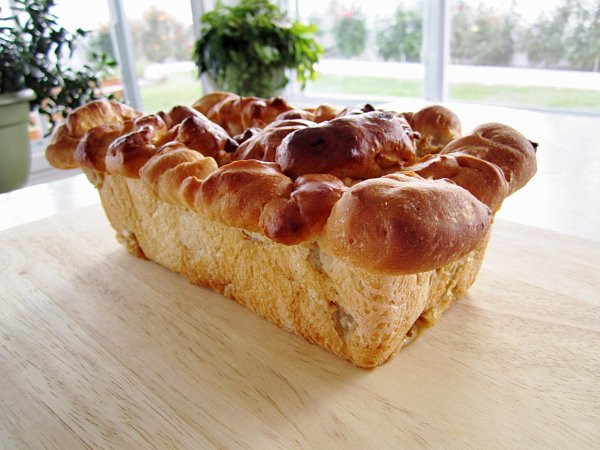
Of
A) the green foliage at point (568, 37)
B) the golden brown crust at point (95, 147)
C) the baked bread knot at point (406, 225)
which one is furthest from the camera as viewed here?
the green foliage at point (568, 37)

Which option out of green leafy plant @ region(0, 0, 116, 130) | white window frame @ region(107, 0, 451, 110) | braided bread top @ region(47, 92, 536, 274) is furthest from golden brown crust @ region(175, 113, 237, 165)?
white window frame @ region(107, 0, 451, 110)

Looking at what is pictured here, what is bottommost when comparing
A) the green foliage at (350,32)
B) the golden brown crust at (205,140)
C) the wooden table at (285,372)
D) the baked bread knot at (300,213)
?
the wooden table at (285,372)

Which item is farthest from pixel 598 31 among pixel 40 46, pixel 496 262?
pixel 40 46

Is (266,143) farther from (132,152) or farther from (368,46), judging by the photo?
(368,46)

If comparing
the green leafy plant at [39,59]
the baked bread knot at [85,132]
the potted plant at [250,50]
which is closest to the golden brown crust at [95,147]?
the baked bread knot at [85,132]

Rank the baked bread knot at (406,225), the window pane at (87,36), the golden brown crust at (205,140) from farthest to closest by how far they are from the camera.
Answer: the window pane at (87,36) → the golden brown crust at (205,140) → the baked bread knot at (406,225)

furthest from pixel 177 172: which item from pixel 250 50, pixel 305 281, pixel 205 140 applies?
pixel 250 50

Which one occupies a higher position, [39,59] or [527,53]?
[39,59]

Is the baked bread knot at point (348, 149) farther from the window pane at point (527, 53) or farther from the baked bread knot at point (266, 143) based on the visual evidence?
the window pane at point (527, 53)
